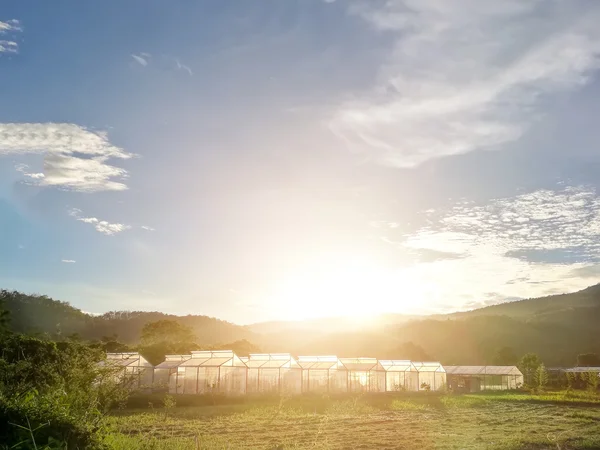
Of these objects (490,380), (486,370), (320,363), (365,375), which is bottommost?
(490,380)

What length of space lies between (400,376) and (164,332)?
41.9 m

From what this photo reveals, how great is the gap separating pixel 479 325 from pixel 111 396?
464ft

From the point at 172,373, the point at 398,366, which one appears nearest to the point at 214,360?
the point at 172,373

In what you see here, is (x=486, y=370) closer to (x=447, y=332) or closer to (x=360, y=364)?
(x=360, y=364)

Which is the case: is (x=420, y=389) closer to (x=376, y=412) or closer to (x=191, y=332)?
(x=376, y=412)

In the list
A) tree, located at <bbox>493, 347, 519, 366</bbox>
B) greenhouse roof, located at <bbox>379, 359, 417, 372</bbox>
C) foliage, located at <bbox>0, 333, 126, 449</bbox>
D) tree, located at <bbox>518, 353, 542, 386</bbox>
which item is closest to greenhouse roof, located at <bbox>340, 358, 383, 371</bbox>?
greenhouse roof, located at <bbox>379, 359, 417, 372</bbox>

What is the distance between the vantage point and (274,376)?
131 ft

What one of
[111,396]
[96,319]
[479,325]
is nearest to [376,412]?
[111,396]

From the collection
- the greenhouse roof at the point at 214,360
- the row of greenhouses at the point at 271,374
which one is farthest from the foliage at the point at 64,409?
the greenhouse roof at the point at 214,360

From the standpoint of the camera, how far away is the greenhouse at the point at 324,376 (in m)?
41.1

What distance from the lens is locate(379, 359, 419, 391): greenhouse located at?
46.6m

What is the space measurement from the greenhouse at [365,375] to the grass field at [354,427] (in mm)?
9039

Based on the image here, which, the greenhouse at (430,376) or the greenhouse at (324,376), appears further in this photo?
the greenhouse at (430,376)

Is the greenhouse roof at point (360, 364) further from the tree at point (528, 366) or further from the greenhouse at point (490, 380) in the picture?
the tree at point (528, 366)
